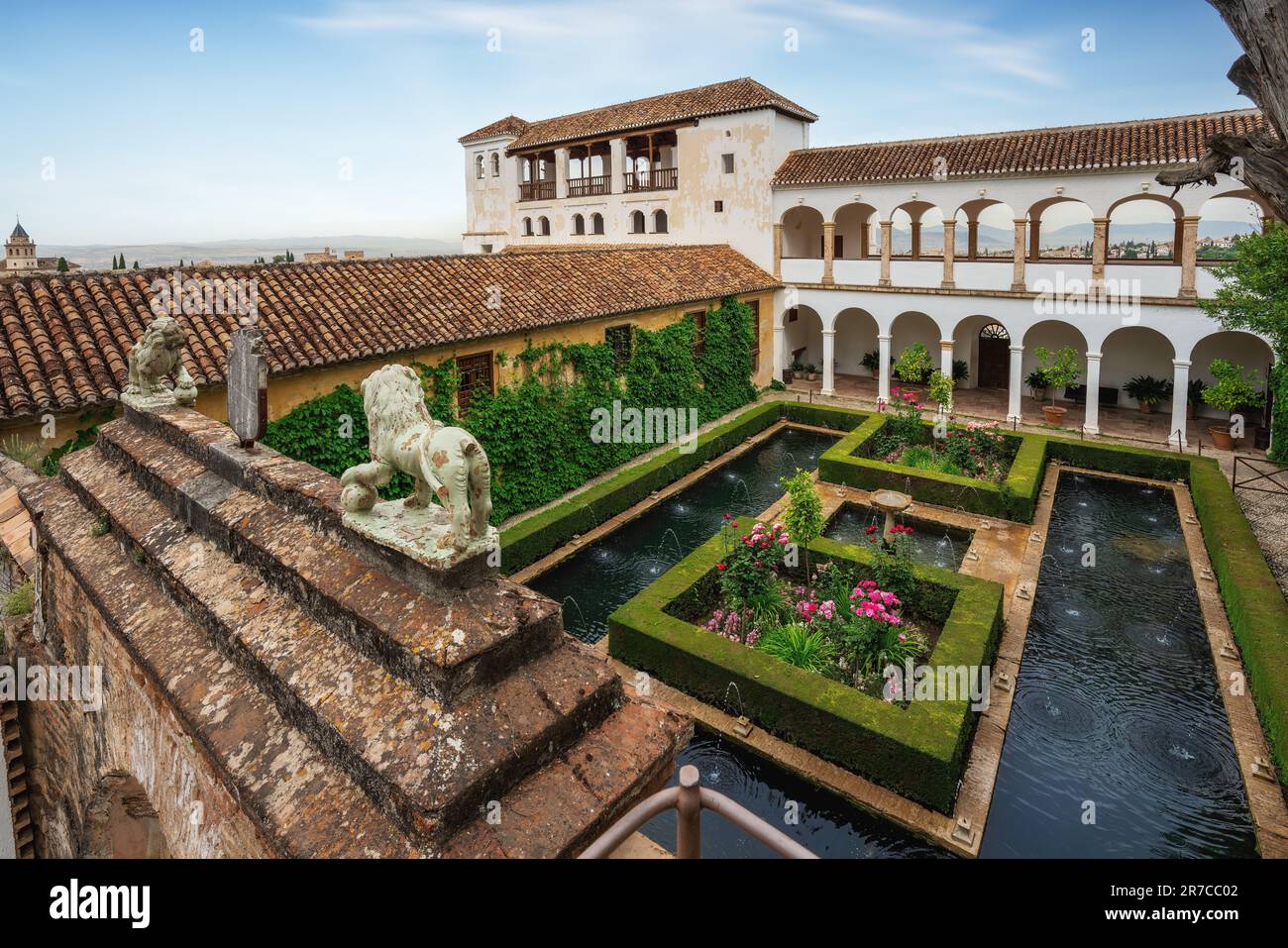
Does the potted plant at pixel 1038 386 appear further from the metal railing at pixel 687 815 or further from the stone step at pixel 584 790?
the metal railing at pixel 687 815

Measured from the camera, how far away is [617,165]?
1128 inches

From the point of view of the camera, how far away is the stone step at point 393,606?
2812 mm

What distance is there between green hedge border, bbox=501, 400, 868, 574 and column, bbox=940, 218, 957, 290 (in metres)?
5.30

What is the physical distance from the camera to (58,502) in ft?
20.9

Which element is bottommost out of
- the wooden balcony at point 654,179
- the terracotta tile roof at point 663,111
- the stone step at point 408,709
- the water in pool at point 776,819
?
the water in pool at point 776,819

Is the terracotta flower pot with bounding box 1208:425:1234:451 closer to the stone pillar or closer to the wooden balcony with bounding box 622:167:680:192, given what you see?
the wooden balcony with bounding box 622:167:680:192

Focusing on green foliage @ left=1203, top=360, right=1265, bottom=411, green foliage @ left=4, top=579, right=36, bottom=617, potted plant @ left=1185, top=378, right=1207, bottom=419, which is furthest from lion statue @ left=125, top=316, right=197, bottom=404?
potted plant @ left=1185, top=378, right=1207, bottom=419

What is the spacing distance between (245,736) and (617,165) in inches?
1134

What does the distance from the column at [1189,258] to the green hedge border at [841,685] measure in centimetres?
1313

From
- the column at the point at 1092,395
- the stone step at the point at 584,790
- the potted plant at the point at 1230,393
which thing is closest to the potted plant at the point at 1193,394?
the potted plant at the point at 1230,393

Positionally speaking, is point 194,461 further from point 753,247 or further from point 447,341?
point 753,247

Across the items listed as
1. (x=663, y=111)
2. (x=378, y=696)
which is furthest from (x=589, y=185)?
(x=378, y=696)

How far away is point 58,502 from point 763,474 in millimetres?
14103
